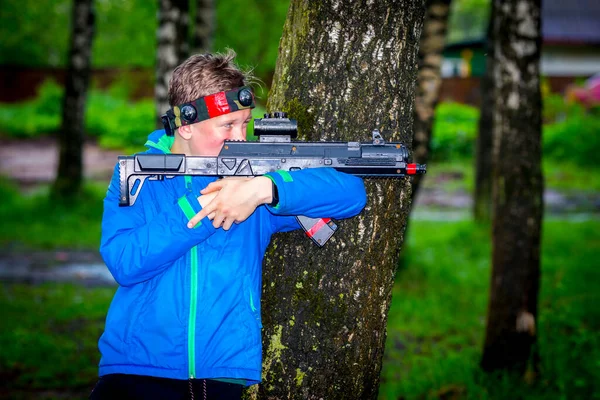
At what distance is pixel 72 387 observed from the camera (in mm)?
6047

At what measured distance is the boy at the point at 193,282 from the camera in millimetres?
2719

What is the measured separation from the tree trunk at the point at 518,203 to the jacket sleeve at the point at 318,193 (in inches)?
152

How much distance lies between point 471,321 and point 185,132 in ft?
19.9

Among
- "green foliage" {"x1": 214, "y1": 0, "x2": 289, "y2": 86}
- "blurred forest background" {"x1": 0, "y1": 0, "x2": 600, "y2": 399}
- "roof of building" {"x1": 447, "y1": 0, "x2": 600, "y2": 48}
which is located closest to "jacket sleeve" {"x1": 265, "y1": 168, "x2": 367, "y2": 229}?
"blurred forest background" {"x1": 0, "y1": 0, "x2": 600, "y2": 399}

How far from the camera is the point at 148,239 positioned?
2.69 m

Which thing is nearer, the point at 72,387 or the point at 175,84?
the point at 175,84

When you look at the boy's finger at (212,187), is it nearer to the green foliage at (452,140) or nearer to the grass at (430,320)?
the grass at (430,320)

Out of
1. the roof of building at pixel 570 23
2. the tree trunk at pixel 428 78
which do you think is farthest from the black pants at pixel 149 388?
the roof of building at pixel 570 23

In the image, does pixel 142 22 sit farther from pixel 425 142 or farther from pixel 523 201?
pixel 523 201

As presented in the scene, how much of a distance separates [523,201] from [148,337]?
459 cm

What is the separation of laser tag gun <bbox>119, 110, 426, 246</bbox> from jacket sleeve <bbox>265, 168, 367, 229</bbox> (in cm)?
8

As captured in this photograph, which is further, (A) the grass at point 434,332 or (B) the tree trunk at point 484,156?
(B) the tree trunk at point 484,156

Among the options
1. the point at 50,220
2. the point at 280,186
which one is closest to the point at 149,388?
the point at 280,186

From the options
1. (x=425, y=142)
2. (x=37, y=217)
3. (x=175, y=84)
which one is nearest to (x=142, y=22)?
(x=37, y=217)
